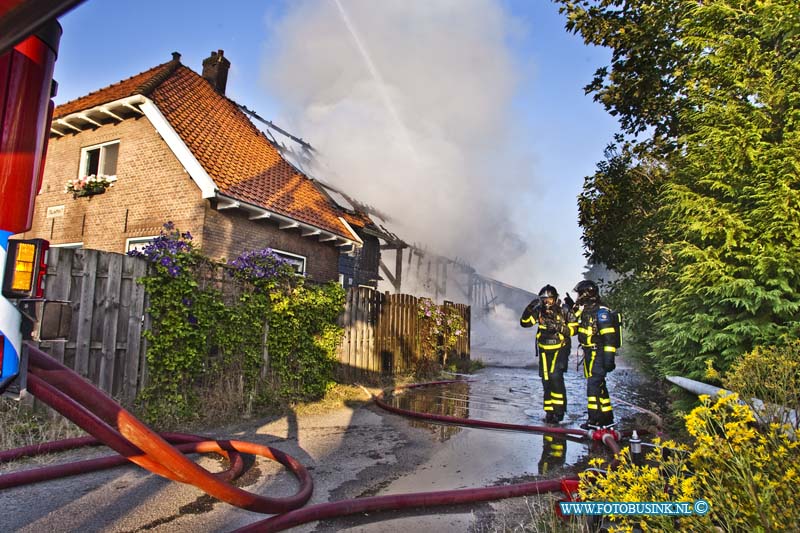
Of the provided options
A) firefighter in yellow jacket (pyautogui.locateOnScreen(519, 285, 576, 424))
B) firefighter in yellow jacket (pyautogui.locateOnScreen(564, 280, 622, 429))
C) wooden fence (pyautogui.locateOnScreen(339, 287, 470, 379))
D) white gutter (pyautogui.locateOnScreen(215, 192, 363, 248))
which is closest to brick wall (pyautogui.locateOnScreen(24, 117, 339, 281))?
white gutter (pyautogui.locateOnScreen(215, 192, 363, 248))

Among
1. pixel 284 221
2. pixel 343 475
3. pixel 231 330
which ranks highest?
pixel 284 221

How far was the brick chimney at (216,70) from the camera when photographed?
542 inches

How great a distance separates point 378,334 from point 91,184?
7.50 meters

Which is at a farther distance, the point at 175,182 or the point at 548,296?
the point at 175,182

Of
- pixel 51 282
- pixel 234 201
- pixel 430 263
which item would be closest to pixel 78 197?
pixel 234 201

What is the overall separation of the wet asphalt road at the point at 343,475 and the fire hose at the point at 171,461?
0.28 ft

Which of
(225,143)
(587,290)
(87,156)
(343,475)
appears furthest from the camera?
(225,143)

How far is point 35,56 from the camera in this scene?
168 cm

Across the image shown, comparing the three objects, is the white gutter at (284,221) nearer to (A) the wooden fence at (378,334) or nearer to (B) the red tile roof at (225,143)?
(B) the red tile roof at (225,143)

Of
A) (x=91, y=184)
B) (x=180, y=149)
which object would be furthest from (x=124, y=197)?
(x=180, y=149)

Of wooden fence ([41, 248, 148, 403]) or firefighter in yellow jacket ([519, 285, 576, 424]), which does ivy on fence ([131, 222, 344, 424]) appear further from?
A: firefighter in yellow jacket ([519, 285, 576, 424])

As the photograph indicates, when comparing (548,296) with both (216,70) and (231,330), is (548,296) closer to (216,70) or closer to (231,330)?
(231,330)

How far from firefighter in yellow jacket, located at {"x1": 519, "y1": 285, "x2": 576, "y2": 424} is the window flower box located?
377 inches

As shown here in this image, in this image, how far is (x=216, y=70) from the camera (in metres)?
13.8
